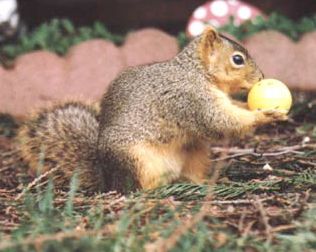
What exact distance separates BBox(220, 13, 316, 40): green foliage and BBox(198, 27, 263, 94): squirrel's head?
164 cm

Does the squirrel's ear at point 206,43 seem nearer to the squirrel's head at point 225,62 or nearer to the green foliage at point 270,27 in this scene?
the squirrel's head at point 225,62

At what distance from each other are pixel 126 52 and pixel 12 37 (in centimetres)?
105

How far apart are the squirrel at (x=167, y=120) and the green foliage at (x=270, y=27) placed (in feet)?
5.46

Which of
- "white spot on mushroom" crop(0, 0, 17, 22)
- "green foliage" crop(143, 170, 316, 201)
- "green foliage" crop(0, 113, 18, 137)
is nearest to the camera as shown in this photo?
"green foliage" crop(143, 170, 316, 201)

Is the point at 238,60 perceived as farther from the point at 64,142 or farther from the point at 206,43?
the point at 64,142

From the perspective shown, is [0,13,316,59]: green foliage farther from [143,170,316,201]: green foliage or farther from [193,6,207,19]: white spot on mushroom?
[143,170,316,201]: green foliage

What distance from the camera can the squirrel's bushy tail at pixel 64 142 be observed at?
3.74 meters

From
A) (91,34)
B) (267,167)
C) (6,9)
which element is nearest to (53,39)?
(91,34)

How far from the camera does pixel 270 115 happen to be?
3.54 metres

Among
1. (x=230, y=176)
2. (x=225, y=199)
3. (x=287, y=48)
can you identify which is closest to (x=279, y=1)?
(x=287, y=48)

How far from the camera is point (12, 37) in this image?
577 cm

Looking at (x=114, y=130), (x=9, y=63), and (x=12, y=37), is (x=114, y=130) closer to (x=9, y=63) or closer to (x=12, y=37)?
(x=9, y=63)

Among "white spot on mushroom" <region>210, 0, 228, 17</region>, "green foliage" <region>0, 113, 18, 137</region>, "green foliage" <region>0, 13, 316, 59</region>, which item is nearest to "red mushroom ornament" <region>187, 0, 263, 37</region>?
"white spot on mushroom" <region>210, 0, 228, 17</region>

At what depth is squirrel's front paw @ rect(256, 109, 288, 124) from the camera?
3.53m
